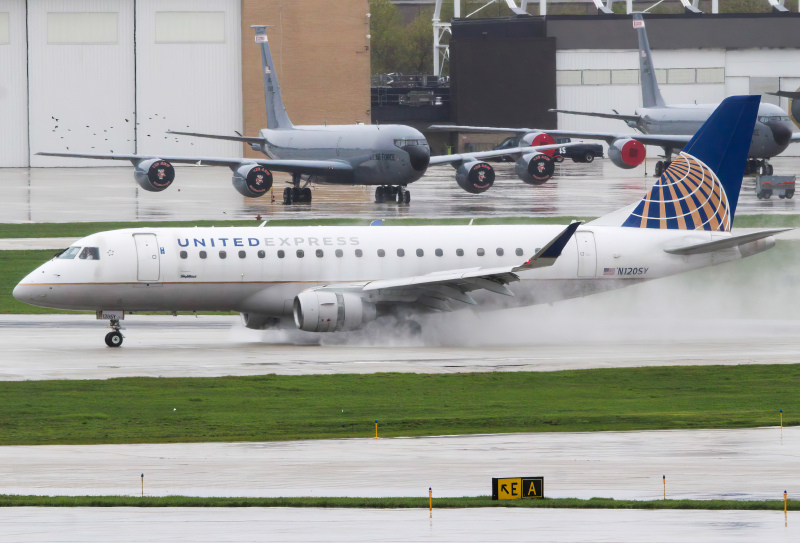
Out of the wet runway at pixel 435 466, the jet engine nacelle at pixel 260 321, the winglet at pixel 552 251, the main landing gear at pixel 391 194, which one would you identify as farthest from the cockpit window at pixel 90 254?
the main landing gear at pixel 391 194

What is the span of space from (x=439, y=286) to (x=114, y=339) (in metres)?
9.35

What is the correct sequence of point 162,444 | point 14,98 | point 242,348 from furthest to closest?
point 14,98, point 242,348, point 162,444

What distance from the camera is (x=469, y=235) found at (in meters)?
39.7

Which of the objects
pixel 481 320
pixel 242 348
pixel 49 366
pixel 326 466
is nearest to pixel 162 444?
pixel 326 466

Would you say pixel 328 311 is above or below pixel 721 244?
below

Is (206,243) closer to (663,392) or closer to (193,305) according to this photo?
(193,305)

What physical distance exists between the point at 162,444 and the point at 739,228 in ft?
159

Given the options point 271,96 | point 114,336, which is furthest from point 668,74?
point 114,336

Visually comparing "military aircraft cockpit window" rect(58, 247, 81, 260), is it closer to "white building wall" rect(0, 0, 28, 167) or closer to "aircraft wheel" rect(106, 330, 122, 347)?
"aircraft wheel" rect(106, 330, 122, 347)

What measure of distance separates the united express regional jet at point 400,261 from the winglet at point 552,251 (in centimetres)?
4

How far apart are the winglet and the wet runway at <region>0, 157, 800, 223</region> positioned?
123ft

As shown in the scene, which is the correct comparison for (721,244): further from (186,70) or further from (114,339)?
(186,70)

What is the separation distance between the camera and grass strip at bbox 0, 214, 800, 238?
67.9m

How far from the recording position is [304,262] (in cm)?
3812
